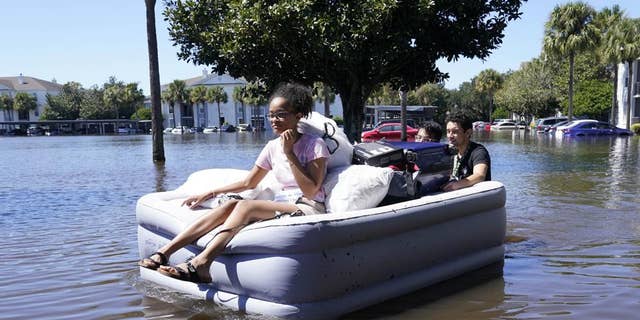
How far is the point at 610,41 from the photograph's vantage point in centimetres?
4422

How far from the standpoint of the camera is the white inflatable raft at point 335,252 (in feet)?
13.0

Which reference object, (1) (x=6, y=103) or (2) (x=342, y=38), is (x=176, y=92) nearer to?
(1) (x=6, y=103)

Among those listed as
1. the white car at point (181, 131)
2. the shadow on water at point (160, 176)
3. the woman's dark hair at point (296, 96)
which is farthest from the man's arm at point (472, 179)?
the white car at point (181, 131)

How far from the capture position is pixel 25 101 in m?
110

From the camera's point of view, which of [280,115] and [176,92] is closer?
[280,115]

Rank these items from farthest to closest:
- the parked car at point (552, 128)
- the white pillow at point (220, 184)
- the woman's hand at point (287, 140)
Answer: the parked car at point (552, 128)
the white pillow at point (220, 184)
the woman's hand at point (287, 140)

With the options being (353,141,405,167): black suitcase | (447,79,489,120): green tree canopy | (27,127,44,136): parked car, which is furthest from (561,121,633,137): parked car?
(27,127,44,136): parked car

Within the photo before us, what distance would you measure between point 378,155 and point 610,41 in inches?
1766

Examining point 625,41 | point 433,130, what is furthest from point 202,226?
point 625,41

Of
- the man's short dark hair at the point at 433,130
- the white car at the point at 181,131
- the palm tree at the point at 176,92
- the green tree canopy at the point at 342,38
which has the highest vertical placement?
the palm tree at the point at 176,92

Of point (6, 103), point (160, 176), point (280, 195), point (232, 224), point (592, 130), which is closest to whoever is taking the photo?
point (232, 224)

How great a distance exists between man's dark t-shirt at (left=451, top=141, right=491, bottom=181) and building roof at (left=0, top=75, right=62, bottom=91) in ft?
420

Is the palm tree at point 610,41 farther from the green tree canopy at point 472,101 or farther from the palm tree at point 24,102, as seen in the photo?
the palm tree at point 24,102

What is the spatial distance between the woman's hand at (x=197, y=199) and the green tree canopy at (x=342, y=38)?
765cm
